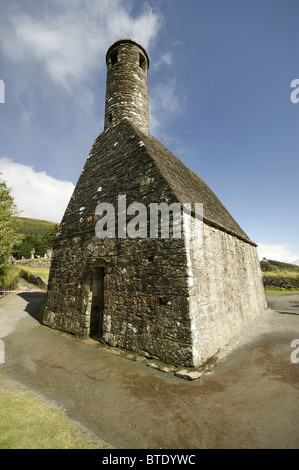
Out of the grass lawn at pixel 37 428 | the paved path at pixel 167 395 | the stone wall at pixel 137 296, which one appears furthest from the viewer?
the stone wall at pixel 137 296

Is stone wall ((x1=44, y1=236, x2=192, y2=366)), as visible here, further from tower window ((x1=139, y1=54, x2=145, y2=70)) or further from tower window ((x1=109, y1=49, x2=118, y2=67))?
tower window ((x1=139, y1=54, x2=145, y2=70))

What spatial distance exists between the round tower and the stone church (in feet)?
0.18

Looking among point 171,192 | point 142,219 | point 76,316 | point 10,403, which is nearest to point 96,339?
point 76,316

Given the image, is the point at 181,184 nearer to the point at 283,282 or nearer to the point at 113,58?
the point at 113,58

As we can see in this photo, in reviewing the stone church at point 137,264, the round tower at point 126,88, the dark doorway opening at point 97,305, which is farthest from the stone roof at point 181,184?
the dark doorway opening at point 97,305

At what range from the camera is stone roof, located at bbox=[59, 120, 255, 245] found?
614 centimetres

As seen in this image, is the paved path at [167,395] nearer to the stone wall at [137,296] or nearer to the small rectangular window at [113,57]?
the stone wall at [137,296]

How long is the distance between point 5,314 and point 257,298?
13.6m

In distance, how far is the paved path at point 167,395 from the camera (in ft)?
9.25

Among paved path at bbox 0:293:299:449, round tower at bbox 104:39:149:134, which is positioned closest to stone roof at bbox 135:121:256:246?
round tower at bbox 104:39:149:134

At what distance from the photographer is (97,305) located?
7723 millimetres

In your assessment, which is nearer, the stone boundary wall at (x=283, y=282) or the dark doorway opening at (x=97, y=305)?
the dark doorway opening at (x=97, y=305)

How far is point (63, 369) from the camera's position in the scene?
4.93 m

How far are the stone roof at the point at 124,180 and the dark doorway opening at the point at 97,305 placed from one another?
1.78 m
